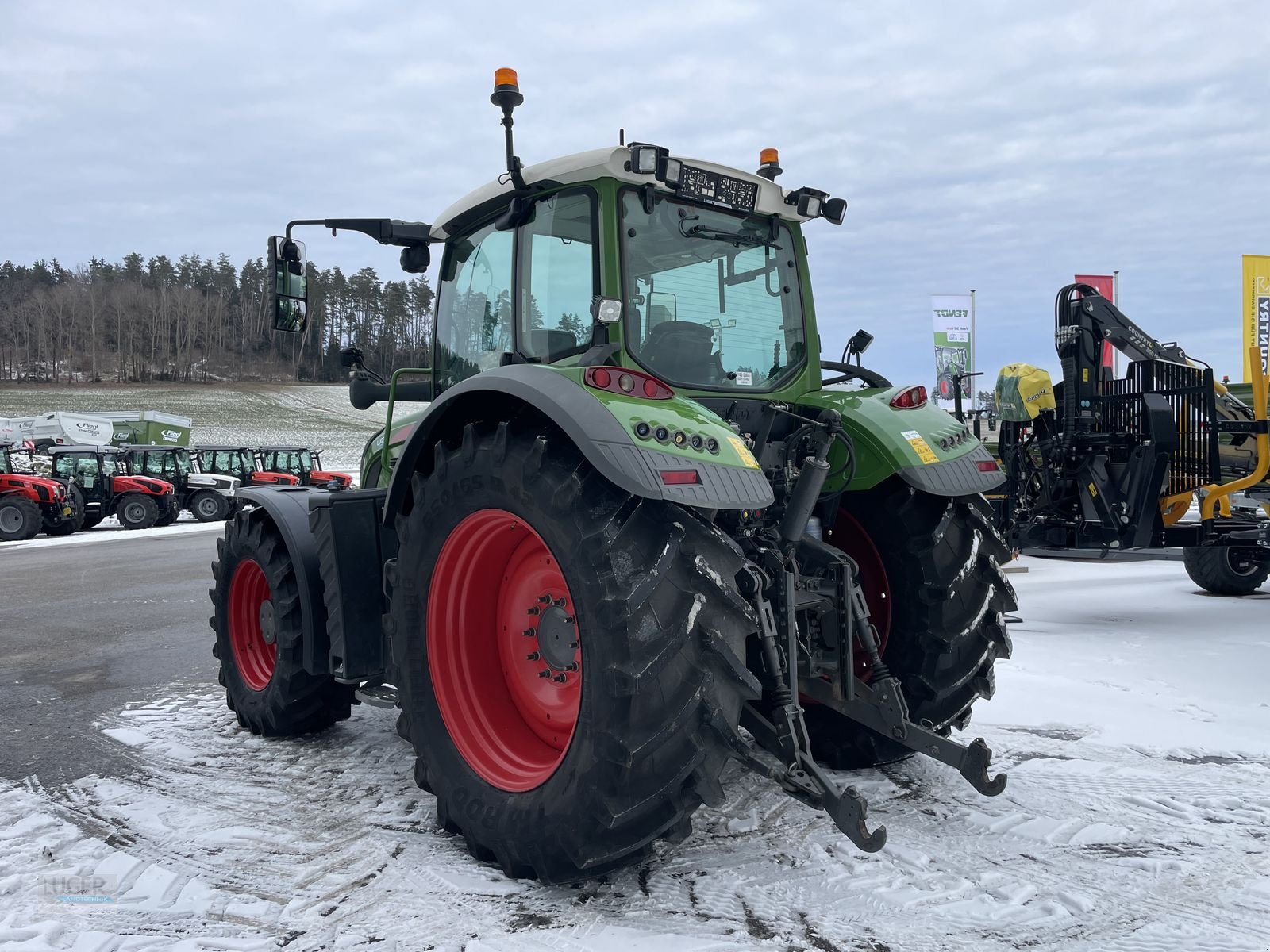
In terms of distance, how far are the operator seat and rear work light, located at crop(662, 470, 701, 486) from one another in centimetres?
80

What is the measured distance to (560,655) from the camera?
9.39 feet

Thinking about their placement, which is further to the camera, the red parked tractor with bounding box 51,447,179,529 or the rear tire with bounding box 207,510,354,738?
the red parked tractor with bounding box 51,447,179,529

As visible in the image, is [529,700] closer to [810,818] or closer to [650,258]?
[810,818]

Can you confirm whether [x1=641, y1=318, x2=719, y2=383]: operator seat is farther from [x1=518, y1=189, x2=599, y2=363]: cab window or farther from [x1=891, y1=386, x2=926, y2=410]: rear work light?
[x1=891, y1=386, x2=926, y2=410]: rear work light

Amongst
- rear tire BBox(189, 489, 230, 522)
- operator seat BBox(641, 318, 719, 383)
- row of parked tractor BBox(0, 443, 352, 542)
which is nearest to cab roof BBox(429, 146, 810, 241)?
operator seat BBox(641, 318, 719, 383)

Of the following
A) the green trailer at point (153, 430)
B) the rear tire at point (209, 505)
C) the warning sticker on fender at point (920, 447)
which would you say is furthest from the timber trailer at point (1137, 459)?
the green trailer at point (153, 430)

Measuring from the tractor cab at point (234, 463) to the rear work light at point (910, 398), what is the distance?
24.1m

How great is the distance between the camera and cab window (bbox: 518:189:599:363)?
3.22 metres

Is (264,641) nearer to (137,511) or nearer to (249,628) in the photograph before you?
(249,628)

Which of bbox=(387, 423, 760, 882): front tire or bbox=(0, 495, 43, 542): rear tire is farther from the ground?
bbox=(387, 423, 760, 882): front tire

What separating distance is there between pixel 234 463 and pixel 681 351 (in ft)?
86.8

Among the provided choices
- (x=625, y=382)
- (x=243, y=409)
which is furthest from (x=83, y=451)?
(x=243, y=409)

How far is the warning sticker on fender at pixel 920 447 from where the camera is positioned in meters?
3.31

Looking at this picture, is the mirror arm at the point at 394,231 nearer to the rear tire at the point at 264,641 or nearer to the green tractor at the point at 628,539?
the green tractor at the point at 628,539
